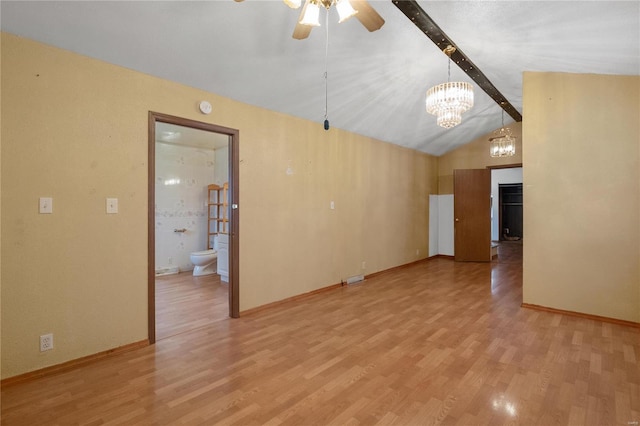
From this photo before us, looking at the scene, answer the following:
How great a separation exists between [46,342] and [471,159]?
7466mm

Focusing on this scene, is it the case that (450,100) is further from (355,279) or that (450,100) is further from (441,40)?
(355,279)

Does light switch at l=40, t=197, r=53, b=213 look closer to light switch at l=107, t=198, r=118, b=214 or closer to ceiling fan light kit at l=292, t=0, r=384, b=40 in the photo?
light switch at l=107, t=198, r=118, b=214

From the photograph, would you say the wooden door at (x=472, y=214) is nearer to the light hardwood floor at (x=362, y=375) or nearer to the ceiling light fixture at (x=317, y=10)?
the light hardwood floor at (x=362, y=375)

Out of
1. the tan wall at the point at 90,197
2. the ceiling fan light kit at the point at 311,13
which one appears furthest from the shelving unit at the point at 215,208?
the ceiling fan light kit at the point at 311,13

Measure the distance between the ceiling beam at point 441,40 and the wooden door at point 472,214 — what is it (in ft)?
7.43

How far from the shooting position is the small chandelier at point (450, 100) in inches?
112

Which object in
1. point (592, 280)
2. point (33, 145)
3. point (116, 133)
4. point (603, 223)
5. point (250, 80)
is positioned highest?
point (250, 80)

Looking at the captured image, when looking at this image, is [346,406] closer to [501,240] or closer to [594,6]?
[594,6]

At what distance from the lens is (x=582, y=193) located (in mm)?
3412

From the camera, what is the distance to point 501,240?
34.1 ft

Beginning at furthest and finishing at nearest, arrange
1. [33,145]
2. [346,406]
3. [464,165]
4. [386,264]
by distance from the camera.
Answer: [464,165], [386,264], [33,145], [346,406]

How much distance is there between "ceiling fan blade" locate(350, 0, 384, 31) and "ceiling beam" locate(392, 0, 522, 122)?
0.80 metres

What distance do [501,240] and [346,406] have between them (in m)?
10.4

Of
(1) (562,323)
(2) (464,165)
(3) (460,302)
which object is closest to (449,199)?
(2) (464,165)
